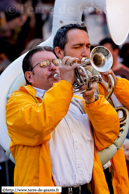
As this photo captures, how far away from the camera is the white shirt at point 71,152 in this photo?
1.97m

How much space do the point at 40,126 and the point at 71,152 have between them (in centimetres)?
32

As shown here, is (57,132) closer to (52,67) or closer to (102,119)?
(102,119)

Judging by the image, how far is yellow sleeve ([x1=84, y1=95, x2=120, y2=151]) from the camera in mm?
2053

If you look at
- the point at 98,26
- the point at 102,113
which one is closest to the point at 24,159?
the point at 102,113

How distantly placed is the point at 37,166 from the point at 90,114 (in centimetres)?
50

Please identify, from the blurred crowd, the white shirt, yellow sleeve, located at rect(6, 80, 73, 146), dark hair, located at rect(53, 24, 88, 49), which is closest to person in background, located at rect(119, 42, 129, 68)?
the blurred crowd

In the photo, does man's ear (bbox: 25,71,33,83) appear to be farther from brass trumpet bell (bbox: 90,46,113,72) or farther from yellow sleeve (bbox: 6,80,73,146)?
brass trumpet bell (bbox: 90,46,113,72)

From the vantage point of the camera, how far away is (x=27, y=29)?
5598 millimetres

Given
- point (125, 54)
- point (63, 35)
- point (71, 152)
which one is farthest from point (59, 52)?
point (125, 54)

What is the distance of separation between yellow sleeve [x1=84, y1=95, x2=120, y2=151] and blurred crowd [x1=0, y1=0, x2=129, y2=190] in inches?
90.9

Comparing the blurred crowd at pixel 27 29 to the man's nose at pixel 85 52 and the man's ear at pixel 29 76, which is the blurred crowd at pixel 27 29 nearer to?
the man's nose at pixel 85 52

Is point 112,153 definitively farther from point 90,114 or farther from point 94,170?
point 90,114

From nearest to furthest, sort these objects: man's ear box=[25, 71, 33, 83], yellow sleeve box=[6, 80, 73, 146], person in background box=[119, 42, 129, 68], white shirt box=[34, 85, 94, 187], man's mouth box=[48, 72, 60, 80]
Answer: yellow sleeve box=[6, 80, 73, 146] < white shirt box=[34, 85, 94, 187] < man's mouth box=[48, 72, 60, 80] < man's ear box=[25, 71, 33, 83] < person in background box=[119, 42, 129, 68]

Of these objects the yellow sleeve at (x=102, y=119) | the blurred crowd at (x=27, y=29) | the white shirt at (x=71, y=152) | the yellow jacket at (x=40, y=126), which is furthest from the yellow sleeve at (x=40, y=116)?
the blurred crowd at (x=27, y=29)
